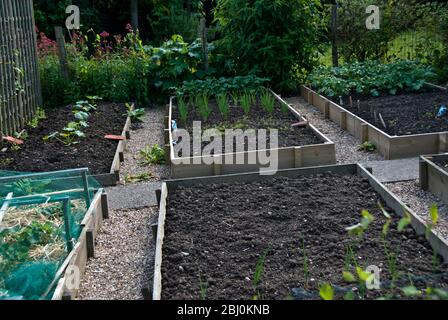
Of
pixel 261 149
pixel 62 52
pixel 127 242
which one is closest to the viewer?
pixel 127 242

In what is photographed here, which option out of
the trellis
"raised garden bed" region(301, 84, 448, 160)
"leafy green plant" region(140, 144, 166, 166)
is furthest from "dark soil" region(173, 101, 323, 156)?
the trellis

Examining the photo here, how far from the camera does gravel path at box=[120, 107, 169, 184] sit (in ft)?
22.8

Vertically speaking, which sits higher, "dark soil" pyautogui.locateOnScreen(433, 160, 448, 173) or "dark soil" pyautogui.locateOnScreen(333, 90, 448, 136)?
"dark soil" pyautogui.locateOnScreen(333, 90, 448, 136)

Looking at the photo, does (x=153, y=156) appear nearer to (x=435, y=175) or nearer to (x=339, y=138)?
(x=339, y=138)

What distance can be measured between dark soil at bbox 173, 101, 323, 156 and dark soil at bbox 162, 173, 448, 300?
1.39 m

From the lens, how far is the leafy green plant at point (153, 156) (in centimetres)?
736

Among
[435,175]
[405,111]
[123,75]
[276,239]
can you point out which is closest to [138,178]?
[276,239]

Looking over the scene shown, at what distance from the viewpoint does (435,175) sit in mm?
5609

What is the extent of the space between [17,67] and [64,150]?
2.16 meters

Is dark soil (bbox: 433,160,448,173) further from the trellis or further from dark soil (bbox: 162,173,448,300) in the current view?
the trellis

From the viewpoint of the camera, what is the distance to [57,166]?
676 centimetres

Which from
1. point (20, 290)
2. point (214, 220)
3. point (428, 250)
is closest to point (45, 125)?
point (214, 220)

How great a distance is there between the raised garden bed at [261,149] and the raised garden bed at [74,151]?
67 centimetres

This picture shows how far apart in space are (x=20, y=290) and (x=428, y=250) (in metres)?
2.63
